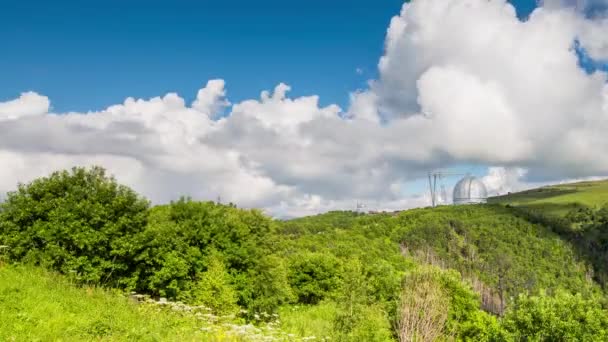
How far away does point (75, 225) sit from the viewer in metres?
32.6

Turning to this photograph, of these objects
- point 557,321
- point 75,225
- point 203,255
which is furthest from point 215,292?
point 557,321

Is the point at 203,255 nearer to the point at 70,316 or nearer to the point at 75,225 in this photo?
the point at 75,225

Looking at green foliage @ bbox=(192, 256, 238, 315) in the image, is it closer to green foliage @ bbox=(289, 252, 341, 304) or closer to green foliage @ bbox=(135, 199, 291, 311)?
green foliage @ bbox=(135, 199, 291, 311)

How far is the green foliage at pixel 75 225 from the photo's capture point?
31.6 metres

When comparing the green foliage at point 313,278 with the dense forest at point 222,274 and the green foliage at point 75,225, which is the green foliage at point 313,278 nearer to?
the dense forest at point 222,274

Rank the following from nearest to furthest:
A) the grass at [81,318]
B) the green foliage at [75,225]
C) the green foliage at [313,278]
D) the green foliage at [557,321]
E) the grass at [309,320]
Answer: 1. the grass at [81,318]
2. the green foliage at [75,225]
3. the grass at [309,320]
4. the green foliage at [557,321]
5. the green foliage at [313,278]

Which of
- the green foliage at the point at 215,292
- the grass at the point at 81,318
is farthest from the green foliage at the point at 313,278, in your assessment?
the grass at the point at 81,318

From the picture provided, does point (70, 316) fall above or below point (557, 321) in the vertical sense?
above

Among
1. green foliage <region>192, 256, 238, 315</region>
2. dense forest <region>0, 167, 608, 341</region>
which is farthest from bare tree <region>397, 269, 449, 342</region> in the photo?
green foliage <region>192, 256, 238, 315</region>

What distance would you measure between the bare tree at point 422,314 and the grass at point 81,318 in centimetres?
2721

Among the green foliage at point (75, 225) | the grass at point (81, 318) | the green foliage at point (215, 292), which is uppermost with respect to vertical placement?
the green foliage at point (75, 225)

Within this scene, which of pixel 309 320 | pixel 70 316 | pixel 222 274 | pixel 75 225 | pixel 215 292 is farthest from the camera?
pixel 309 320

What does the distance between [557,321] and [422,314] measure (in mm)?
22340

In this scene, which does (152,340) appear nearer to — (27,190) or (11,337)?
(11,337)
